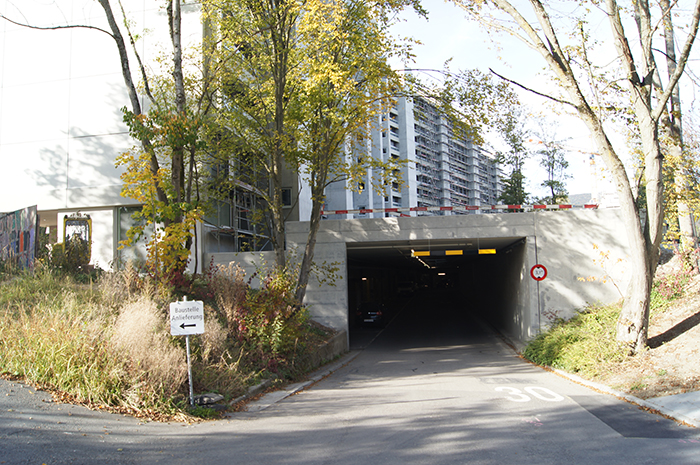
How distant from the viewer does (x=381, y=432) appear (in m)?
7.22

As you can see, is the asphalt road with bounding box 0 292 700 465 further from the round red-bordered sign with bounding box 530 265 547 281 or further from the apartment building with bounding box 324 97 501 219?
the apartment building with bounding box 324 97 501 219

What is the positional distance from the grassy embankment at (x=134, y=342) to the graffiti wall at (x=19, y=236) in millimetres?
1676

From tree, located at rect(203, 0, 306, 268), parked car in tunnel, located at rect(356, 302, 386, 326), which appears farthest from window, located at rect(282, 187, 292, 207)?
tree, located at rect(203, 0, 306, 268)

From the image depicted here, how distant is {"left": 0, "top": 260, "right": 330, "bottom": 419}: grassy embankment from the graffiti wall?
5.50 ft

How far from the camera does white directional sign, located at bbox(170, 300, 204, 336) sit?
8484 mm

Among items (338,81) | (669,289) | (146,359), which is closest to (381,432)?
(146,359)

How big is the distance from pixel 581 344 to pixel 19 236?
→ 1716cm

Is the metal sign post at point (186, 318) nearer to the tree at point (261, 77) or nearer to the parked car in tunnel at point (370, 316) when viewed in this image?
the tree at point (261, 77)

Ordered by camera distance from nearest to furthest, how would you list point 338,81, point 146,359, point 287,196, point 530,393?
point 146,359 → point 530,393 → point 338,81 → point 287,196

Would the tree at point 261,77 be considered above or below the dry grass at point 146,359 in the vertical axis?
above

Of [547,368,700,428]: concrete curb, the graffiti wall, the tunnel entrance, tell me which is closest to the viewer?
[547,368,700,428]: concrete curb

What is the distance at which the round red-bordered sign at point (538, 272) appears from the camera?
17938mm

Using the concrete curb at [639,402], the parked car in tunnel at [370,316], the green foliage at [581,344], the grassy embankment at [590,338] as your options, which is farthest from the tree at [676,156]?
the parked car in tunnel at [370,316]

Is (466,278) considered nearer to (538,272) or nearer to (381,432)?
(538,272)
